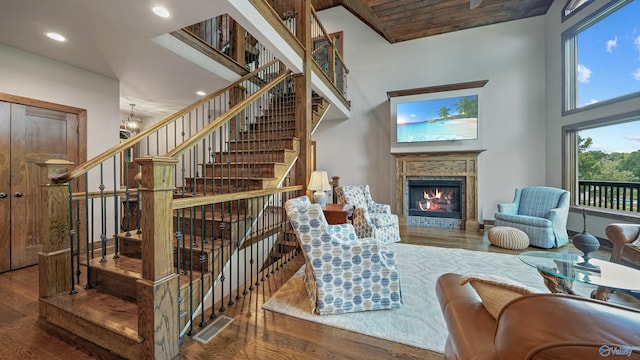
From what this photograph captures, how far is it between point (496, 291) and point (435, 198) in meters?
4.77

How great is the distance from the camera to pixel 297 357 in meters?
1.46

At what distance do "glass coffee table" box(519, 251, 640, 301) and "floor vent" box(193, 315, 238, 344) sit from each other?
2347 millimetres

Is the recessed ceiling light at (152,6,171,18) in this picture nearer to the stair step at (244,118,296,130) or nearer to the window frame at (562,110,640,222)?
the stair step at (244,118,296,130)

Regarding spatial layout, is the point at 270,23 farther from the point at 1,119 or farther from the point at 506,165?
the point at 506,165

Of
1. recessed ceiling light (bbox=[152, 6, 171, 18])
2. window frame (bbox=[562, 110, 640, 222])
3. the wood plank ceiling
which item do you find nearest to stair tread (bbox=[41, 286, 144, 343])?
recessed ceiling light (bbox=[152, 6, 171, 18])

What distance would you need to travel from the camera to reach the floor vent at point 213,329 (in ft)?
5.33

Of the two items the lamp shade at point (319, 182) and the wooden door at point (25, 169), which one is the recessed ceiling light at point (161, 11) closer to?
the lamp shade at point (319, 182)

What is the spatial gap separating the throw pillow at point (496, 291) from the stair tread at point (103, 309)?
5.69ft

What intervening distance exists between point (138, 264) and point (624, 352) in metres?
2.62

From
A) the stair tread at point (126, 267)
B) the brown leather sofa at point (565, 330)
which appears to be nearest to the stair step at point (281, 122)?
the stair tread at point (126, 267)

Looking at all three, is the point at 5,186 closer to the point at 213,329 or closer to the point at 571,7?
the point at 213,329

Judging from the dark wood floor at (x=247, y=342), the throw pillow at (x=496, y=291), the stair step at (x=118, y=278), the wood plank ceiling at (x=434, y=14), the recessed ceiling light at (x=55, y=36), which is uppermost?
the wood plank ceiling at (x=434, y=14)

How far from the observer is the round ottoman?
3.55 m

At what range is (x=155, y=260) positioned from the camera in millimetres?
1342
